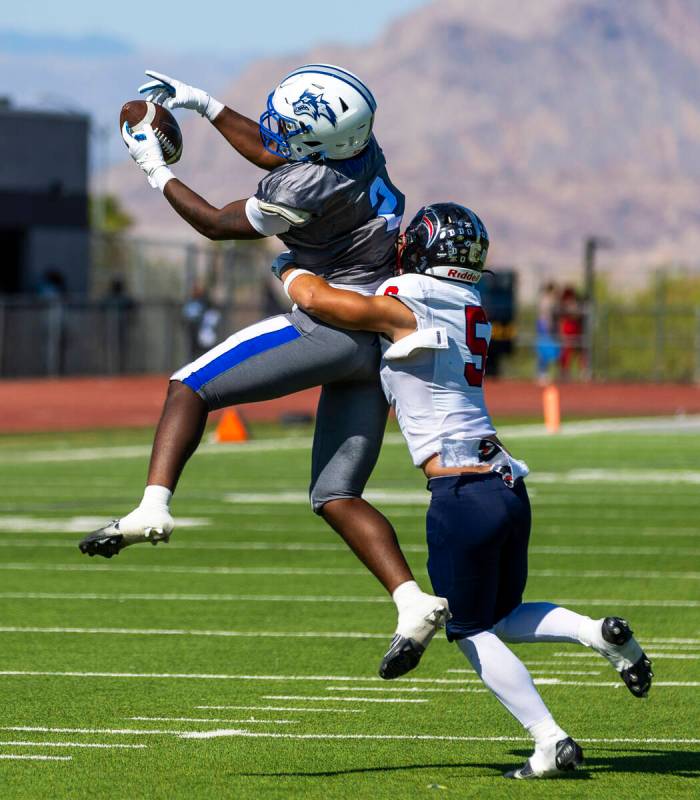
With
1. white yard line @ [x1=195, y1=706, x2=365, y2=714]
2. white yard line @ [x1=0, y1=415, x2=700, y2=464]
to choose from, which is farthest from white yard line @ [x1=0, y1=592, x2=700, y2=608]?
white yard line @ [x1=0, y1=415, x2=700, y2=464]

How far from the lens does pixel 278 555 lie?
13.2 m

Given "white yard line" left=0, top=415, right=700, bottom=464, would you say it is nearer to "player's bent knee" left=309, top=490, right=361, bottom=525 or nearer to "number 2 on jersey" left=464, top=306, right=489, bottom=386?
"player's bent knee" left=309, top=490, right=361, bottom=525

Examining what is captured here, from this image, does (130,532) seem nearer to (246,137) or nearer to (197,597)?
(246,137)

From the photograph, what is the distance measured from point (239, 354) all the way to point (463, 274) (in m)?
0.80

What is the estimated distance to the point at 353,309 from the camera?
259 inches

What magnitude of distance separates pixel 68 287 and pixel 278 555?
30.6m

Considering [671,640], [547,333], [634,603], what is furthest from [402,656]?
[547,333]

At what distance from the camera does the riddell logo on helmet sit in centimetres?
659

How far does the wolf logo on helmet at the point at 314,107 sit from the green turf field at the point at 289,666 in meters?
2.14

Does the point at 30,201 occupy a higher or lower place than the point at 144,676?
higher

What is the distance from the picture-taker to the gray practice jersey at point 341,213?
265 inches

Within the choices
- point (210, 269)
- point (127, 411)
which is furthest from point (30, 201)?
point (127, 411)

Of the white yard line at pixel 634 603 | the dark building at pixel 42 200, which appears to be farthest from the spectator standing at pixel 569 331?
the white yard line at pixel 634 603

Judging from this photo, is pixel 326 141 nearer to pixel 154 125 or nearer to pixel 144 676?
pixel 154 125
